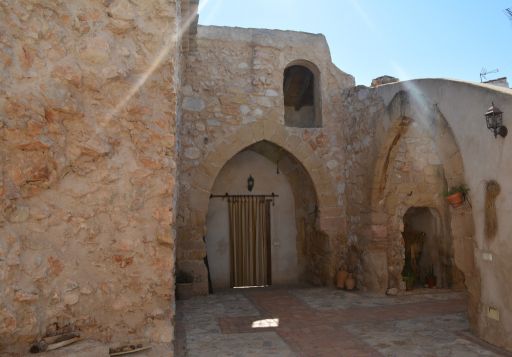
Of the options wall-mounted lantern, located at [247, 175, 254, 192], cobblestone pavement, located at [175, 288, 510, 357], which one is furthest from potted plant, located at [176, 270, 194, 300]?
wall-mounted lantern, located at [247, 175, 254, 192]

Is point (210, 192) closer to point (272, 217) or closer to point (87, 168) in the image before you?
point (272, 217)

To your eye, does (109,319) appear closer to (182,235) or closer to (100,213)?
(100,213)

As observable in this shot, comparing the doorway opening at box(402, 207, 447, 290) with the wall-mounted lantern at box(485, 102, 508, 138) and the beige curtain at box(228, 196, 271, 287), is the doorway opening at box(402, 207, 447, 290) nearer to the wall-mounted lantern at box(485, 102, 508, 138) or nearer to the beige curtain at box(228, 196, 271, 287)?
the beige curtain at box(228, 196, 271, 287)

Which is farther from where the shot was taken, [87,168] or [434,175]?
[434,175]

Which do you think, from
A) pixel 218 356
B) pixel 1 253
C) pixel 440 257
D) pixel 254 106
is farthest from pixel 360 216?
pixel 1 253

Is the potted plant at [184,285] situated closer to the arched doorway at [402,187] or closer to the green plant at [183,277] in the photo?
the green plant at [183,277]

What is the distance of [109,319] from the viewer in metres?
2.40

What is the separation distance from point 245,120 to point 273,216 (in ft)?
7.69

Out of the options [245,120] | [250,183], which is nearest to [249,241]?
[250,183]

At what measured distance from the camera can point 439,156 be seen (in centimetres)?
510

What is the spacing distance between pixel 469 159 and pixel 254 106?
4051mm

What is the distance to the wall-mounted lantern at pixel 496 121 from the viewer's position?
3973 millimetres

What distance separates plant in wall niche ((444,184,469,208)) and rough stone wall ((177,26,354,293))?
3.32 meters

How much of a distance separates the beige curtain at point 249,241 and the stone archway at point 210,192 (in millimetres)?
1197
